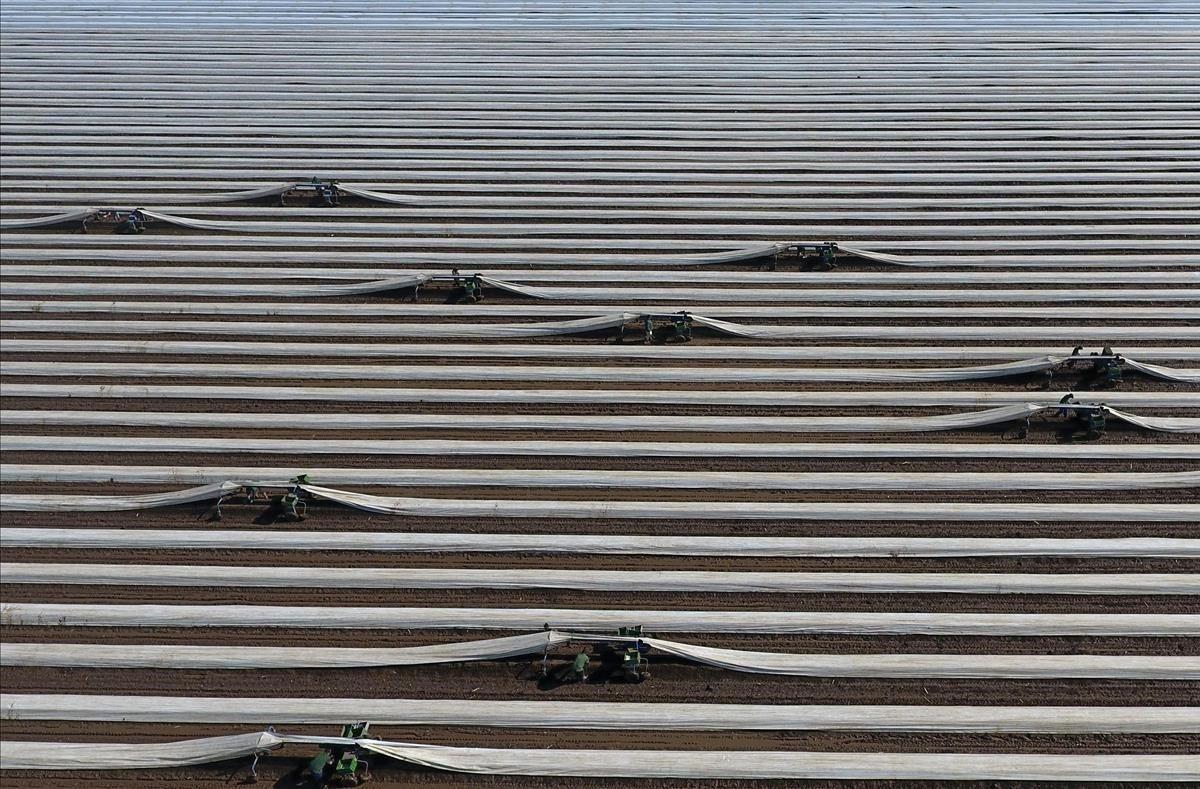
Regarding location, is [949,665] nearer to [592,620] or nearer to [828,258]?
[592,620]

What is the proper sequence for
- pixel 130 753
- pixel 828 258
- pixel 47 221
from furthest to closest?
pixel 47 221, pixel 828 258, pixel 130 753

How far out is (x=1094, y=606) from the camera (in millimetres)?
6852

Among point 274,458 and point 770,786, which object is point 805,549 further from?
point 274,458

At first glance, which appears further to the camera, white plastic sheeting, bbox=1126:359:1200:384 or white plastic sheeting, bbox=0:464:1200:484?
white plastic sheeting, bbox=1126:359:1200:384

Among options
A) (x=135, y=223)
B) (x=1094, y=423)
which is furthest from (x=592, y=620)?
(x=135, y=223)

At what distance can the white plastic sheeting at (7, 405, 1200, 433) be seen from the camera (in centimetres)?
823

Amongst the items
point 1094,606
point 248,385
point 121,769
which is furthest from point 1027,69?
point 121,769

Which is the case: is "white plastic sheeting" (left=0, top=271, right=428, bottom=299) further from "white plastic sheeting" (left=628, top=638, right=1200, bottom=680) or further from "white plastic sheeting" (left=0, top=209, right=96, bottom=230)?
"white plastic sheeting" (left=628, top=638, right=1200, bottom=680)

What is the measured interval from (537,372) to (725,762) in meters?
5.09

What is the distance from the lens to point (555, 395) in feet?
28.6

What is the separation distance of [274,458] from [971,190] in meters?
11.7

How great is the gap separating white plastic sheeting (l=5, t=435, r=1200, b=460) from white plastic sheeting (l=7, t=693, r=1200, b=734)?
2.83m

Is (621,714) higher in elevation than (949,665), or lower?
lower

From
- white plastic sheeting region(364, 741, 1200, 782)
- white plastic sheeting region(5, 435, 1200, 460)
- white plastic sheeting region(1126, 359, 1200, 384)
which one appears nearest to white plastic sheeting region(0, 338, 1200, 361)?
white plastic sheeting region(1126, 359, 1200, 384)
